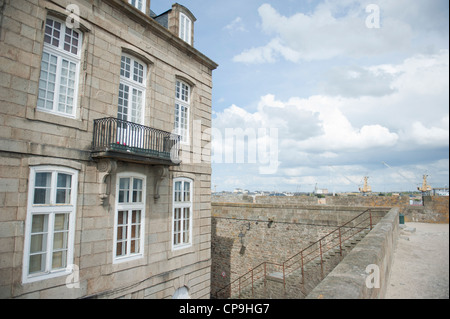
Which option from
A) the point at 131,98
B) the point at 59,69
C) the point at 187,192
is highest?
the point at 59,69

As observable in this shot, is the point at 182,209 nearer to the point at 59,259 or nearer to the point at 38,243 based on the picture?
the point at 59,259

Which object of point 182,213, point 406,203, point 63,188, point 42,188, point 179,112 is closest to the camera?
point 42,188

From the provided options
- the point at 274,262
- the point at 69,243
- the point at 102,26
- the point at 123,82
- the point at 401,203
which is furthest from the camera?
the point at 401,203

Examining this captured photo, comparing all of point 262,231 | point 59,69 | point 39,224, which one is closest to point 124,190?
point 39,224

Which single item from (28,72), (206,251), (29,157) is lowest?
(206,251)

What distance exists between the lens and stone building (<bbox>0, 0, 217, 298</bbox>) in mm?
6250

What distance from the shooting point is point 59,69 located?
7.25 m

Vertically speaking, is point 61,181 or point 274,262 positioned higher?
point 61,181

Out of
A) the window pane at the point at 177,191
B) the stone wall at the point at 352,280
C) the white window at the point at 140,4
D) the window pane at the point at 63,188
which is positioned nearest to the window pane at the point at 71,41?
the white window at the point at 140,4

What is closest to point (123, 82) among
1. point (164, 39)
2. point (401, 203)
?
point (164, 39)

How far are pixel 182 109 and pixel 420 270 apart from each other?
31.5 ft

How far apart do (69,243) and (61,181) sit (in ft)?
5.27
